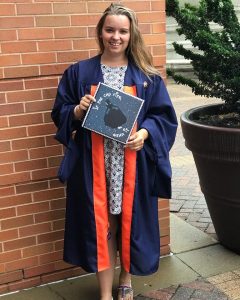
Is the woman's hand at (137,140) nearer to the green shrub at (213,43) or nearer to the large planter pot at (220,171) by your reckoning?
the large planter pot at (220,171)

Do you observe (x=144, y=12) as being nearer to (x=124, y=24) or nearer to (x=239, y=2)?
(x=124, y=24)

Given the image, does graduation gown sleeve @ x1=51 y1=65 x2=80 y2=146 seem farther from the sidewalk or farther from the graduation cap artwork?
the sidewalk

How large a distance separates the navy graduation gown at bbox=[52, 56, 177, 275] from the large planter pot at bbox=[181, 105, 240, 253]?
2.20 ft

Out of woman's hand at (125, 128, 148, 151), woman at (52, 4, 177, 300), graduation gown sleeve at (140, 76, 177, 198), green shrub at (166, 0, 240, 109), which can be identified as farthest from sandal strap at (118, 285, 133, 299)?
green shrub at (166, 0, 240, 109)

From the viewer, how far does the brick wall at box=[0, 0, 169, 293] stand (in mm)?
3008

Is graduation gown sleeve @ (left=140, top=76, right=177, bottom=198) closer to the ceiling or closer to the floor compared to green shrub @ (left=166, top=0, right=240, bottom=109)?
closer to the floor

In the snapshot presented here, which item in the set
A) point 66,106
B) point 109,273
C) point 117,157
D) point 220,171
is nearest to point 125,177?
point 117,157

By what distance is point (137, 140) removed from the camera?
8.66 feet

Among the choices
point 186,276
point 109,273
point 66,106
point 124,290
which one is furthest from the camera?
point 186,276

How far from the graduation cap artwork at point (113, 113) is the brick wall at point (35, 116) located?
2.10 feet

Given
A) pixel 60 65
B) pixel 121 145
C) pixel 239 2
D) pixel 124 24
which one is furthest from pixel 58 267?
pixel 239 2

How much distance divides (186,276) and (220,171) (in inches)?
30.9

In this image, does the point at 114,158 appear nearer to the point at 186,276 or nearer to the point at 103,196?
the point at 103,196

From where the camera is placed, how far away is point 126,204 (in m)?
2.84
